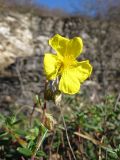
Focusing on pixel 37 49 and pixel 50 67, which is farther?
pixel 37 49

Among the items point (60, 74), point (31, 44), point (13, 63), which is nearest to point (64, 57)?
point (60, 74)

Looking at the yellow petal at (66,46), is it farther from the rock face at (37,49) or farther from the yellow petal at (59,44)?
the rock face at (37,49)

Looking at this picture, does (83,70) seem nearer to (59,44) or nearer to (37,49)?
(59,44)

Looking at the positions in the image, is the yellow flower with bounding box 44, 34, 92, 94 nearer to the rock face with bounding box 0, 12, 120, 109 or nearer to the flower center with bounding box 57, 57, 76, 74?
the flower center with bounding box 57, 57, 76, 74

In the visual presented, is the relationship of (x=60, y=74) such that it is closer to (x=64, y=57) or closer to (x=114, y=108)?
(x=64, y=57)

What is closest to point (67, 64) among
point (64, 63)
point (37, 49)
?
point (64, 63)

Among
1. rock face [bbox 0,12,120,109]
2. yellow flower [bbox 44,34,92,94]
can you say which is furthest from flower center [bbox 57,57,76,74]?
rock face [bbox 0,12,120,109]
